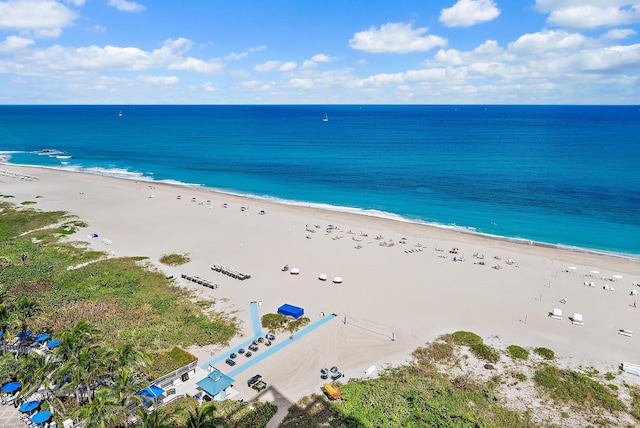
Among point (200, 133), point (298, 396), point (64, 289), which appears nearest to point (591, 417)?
point (298, 396)

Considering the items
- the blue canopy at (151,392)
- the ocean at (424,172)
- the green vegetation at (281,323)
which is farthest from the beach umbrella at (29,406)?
the ocean at (424,172)

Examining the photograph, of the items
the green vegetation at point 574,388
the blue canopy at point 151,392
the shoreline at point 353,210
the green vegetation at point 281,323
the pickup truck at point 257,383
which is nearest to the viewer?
Answer: the blue canopy at point 151,392

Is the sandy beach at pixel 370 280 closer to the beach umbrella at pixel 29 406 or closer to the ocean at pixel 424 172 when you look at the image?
the ocean at pixel 424 172

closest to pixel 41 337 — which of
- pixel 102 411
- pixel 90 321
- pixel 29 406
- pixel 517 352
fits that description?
pixel 90 321

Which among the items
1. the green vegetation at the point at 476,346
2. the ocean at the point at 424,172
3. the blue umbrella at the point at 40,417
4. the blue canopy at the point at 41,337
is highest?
the ocean at the point at 424,172

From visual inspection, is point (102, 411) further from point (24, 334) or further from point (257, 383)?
point (24, 334)

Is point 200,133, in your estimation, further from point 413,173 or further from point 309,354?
point 309,354

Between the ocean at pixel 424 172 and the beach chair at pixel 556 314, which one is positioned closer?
the beach chair at pixel 556 314

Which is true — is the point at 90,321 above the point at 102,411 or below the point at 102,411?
below
